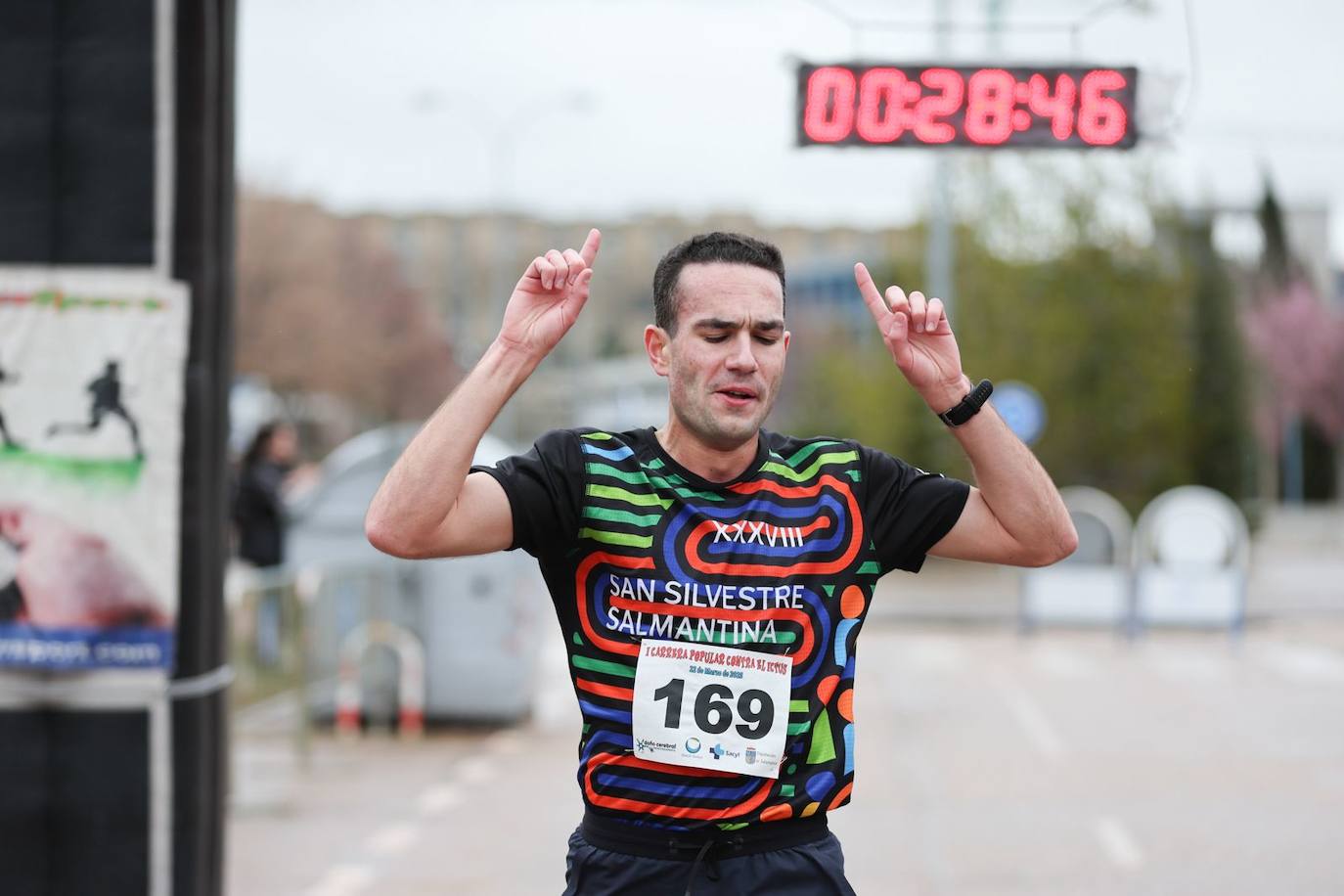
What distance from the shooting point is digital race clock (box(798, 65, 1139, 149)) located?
5.68m

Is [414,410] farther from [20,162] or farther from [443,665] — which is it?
[20,162]

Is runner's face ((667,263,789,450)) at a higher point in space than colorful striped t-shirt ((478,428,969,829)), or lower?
higher

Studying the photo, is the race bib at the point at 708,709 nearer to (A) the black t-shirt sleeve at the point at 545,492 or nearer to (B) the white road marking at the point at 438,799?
(A) the black t-shirt sleeve at the point at 545,492

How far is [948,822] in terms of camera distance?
9.68 meters

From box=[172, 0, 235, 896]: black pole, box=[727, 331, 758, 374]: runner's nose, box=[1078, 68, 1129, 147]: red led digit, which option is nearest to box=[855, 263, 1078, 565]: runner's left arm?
box=[727, 331, 758, 374]: runner's nose

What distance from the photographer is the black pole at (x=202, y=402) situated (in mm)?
5281

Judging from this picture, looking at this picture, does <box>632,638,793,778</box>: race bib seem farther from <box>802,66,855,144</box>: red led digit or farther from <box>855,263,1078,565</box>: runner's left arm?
<box>802,66,855,144</box>: red led digit

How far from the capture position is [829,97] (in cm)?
572

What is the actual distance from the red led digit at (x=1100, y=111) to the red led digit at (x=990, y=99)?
0.21 metres

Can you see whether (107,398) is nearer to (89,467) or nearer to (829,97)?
(89,467)

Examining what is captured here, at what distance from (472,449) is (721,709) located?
67 centimetres

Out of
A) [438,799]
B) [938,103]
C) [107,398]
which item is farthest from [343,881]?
[938,103]

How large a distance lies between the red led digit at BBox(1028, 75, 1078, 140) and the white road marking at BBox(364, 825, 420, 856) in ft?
16.0

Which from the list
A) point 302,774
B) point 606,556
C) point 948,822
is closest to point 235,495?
point 302,774
